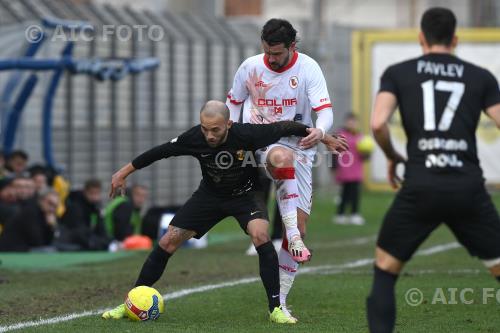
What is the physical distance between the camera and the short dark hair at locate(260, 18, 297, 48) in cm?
931

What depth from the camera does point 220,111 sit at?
877 cm

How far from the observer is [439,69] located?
22.9 feet

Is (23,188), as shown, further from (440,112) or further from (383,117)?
(440,112)

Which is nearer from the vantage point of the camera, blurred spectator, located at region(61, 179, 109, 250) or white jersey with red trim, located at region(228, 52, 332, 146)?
white jersey with red trim, located at region(228, 52, 332, 146)

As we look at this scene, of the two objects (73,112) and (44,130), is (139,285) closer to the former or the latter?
(44,130)

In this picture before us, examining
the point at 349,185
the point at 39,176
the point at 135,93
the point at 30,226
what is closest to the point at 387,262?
the point at 30,226

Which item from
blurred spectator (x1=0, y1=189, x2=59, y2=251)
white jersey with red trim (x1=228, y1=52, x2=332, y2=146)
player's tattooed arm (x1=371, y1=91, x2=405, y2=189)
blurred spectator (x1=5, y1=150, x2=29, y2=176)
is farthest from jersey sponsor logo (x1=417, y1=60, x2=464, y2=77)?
blurred spectator (x1=5, y1=150, x2=29, y2=176)

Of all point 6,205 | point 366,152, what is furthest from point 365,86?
point 6,205

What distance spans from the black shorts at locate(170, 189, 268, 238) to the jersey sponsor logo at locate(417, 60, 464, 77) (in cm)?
251

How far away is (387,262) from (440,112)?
0.89 m

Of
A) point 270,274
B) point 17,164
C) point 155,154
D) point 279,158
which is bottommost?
point 270,274

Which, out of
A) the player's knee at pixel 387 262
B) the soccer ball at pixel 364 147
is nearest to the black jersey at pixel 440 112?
the player's knee at pixel 387 262

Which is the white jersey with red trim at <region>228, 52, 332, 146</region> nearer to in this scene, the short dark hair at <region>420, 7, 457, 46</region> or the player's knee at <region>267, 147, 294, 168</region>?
the player's knee at <region>267, 147, 294, 168</region>

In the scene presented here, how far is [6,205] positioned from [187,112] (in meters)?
7.96
